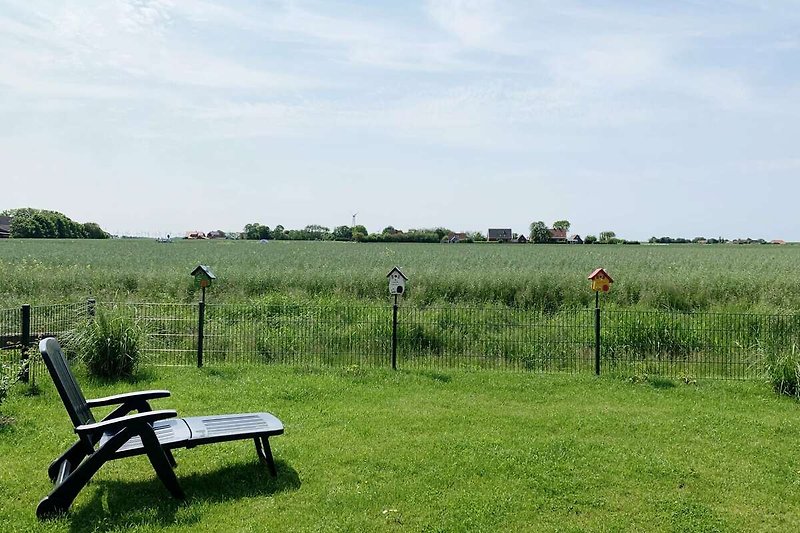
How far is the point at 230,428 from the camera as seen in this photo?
4910 millimetres

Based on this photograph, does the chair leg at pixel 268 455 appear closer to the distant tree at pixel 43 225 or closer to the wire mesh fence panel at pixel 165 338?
the wire mesh fence panel at pixel 165 338

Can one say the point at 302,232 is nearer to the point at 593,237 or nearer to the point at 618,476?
the point at 593,237

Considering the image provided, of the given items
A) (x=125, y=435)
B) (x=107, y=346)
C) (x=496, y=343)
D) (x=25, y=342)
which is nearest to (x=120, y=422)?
(x=125, y=435)

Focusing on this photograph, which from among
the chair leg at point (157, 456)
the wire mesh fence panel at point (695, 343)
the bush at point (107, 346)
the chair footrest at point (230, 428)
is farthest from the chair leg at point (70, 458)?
the wire mesh fence panel at point (695, 343)

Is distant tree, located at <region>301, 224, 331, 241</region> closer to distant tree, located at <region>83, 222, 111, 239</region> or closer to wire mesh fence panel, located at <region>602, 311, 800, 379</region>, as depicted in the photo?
distant tree, located at <region>83, 222, 111, 239</region>

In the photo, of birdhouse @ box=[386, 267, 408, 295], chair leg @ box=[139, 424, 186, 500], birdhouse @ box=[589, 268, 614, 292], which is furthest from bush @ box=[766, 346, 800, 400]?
chair leg @ box=[139, 424, 186, 500]

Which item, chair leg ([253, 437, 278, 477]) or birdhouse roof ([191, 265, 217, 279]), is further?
birdhouse roof ([191, 265, 217, 279])

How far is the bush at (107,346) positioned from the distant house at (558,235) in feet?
289

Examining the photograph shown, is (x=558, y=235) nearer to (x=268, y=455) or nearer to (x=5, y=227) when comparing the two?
(x=5, y=227)

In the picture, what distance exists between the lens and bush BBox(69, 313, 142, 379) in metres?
8.13

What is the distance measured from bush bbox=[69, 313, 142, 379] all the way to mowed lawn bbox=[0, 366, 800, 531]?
0.34 meters

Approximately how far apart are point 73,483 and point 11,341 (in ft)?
15.7

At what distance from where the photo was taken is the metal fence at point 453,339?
9.34 m

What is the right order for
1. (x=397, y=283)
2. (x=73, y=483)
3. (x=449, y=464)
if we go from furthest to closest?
(x=397, y=283) → (x=449, y=464) → (x=73, y=483)
